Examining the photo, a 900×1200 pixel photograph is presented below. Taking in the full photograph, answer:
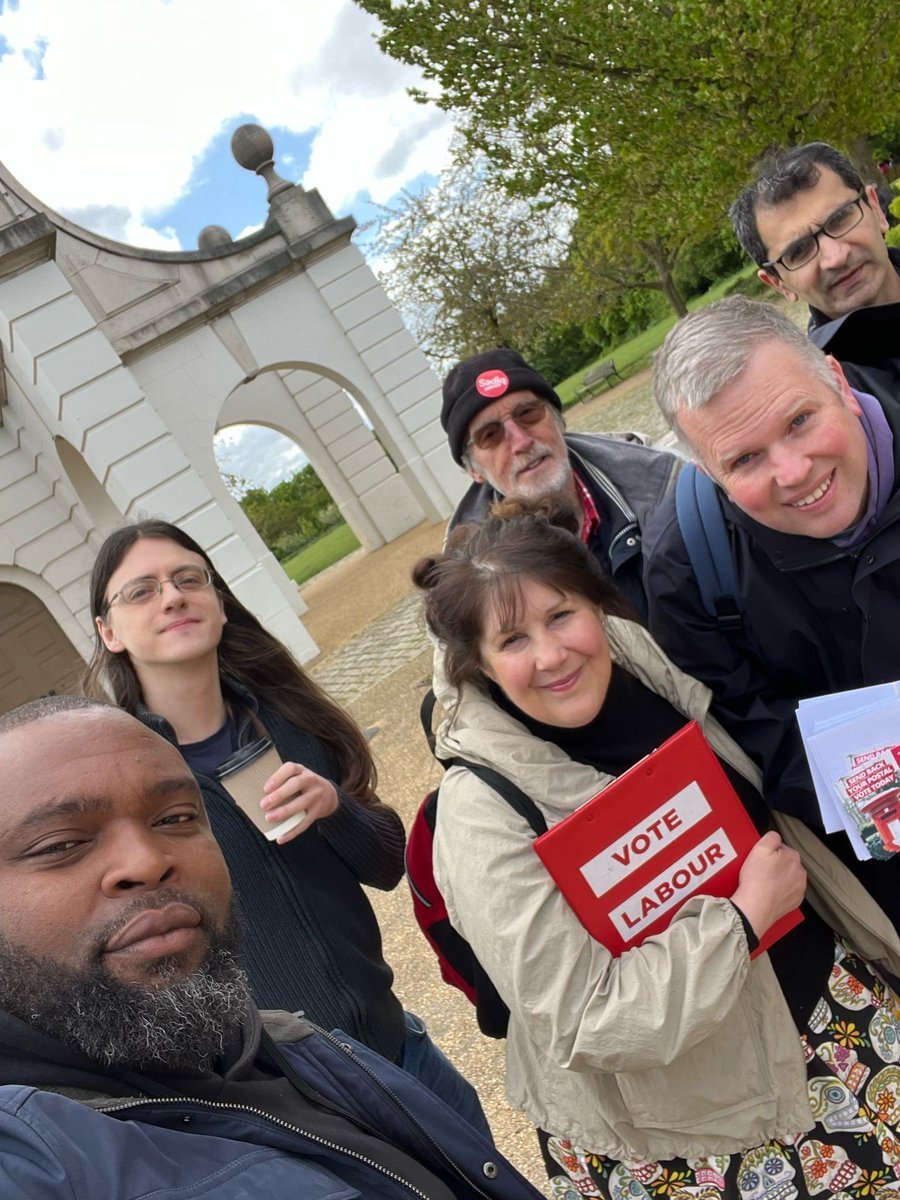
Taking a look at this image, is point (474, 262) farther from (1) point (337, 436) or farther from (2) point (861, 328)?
(2) point (861, 328)

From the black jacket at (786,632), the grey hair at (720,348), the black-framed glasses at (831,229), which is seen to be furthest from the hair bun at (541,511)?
the black-framed glasses at (831,229)

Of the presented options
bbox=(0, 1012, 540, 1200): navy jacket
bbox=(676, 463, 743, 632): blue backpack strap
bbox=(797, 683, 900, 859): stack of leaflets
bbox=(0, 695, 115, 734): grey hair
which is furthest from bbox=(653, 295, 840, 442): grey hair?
bbox=(0, 1012, 540, 1200): navy jacket

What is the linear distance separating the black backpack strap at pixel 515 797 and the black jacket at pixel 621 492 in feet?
3.57

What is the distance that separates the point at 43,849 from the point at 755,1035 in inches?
55.0

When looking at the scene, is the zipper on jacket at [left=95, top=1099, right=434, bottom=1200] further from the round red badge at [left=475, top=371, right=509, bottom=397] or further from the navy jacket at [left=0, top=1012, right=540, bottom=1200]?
the round red badge at [left=475, top=371, right=509, bottom=397]

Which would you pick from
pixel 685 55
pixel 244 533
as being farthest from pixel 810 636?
pixel 244 533

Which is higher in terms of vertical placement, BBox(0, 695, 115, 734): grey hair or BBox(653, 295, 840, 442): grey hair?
BBox(0, 695, 115, 734): grey hair

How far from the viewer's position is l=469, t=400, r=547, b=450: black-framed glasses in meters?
3.45

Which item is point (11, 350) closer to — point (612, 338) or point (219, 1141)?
point (219, 1141)

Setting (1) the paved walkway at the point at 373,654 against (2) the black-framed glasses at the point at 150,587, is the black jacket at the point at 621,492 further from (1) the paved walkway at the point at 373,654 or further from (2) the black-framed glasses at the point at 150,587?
(1) the paved walkway at the point at 373,654

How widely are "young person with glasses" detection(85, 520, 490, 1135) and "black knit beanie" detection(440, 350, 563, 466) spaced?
45.0 inches

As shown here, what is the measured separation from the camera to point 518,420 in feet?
11.3

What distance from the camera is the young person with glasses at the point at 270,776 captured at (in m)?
2.24

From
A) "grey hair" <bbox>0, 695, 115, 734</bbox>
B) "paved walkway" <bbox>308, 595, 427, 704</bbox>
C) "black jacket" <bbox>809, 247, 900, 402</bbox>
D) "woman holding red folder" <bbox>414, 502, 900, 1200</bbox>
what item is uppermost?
"grey hair" <bbox>0, 695, 115, 734</bbox>
